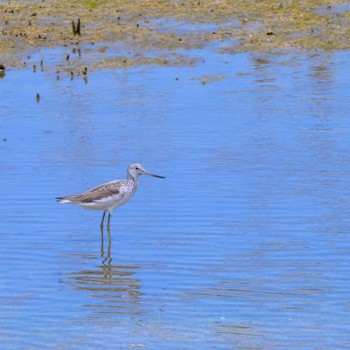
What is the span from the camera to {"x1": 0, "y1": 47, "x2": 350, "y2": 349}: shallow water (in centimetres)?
1228

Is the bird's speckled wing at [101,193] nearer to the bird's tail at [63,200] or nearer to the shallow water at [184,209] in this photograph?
the bird's tail at [63,200]

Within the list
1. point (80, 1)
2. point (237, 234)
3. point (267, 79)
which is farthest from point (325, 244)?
point (80, 1)

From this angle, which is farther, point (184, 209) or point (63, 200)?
point (184, 209)

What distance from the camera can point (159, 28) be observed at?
28.6 meters

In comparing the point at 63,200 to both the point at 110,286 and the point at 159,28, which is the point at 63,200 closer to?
the point at 110,286

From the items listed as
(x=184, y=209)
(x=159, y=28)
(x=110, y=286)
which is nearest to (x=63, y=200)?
(x=184, y=209)

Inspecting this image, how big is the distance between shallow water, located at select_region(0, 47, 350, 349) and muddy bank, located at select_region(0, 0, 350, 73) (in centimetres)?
89

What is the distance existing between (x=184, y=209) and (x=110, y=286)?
9.62 feet

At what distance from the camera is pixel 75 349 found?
11.5 metres

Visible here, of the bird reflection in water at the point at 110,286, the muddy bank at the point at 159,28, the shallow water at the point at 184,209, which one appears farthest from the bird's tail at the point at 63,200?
the muddy bank at the point at 159,28

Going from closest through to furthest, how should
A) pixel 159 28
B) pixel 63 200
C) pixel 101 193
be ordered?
1. pixel 63 200
2. pixel 101 193
3. pixel 159 28

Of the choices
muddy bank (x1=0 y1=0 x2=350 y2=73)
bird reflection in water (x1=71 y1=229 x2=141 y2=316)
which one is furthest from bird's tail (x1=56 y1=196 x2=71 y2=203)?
muddy bank (x1=0 y1=0 x2=350 y2=73)

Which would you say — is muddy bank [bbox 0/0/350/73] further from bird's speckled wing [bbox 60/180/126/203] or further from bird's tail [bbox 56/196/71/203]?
bird's tail [bbox 56/196/71/203]

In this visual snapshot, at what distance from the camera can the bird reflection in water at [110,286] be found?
12930 millimetres
